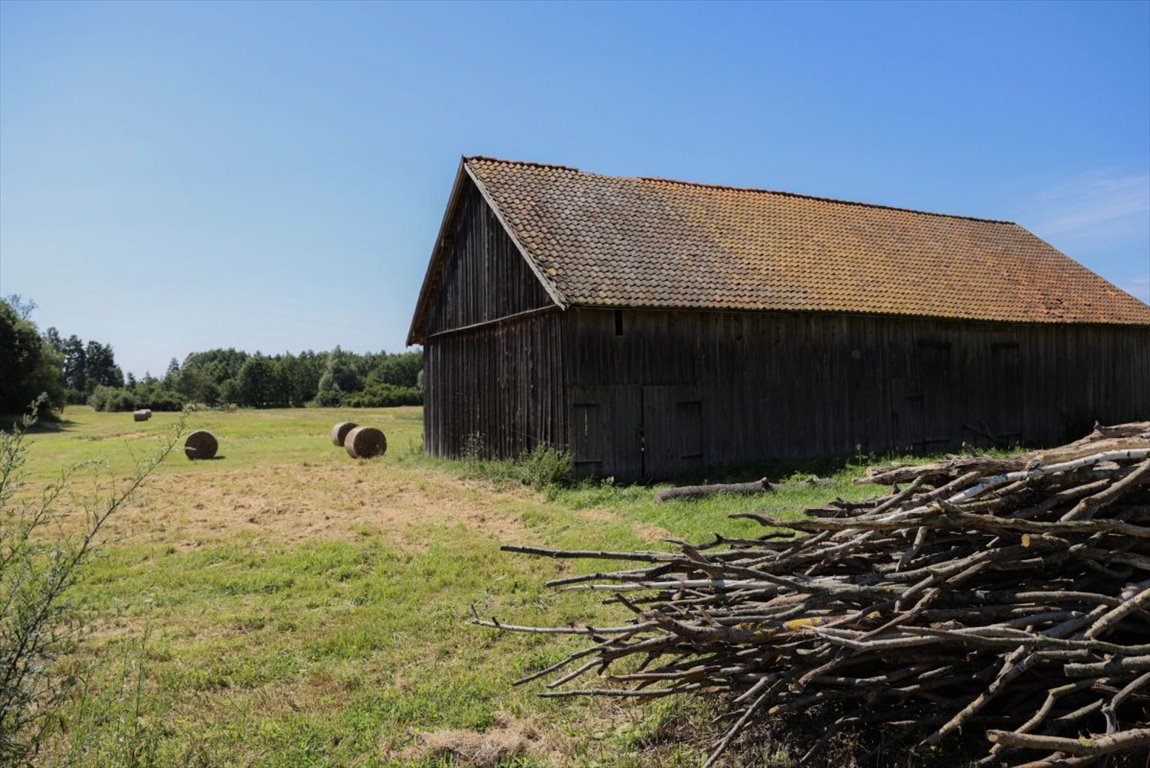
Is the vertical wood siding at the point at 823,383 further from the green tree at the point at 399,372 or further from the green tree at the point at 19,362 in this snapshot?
the green tree at the point at 399,372

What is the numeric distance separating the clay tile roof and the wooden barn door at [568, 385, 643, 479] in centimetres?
194

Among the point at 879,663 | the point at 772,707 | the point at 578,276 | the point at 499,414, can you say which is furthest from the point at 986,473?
the point at 499,414

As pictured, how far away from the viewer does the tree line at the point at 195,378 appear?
4347 centimetres

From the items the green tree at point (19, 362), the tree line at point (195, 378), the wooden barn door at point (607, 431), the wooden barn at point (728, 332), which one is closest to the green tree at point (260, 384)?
the tree line at point (195, 378)

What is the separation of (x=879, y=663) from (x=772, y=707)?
0.63 m

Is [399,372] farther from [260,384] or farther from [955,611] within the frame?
[955,611]

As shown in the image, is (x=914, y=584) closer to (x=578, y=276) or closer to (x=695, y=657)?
(x=695, y=657)

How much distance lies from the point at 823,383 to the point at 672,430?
449 centimetres

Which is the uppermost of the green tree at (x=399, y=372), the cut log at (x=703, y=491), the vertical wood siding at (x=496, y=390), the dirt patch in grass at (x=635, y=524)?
the green tree at (x=399, y=372)

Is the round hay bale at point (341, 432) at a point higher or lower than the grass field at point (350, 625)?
higher

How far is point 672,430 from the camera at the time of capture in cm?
1689

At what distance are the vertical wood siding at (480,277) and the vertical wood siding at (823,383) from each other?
89.9 inches

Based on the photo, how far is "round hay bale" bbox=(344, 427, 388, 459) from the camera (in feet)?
80.2

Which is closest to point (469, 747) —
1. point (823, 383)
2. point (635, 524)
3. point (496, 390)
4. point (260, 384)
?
point (635, 524)
